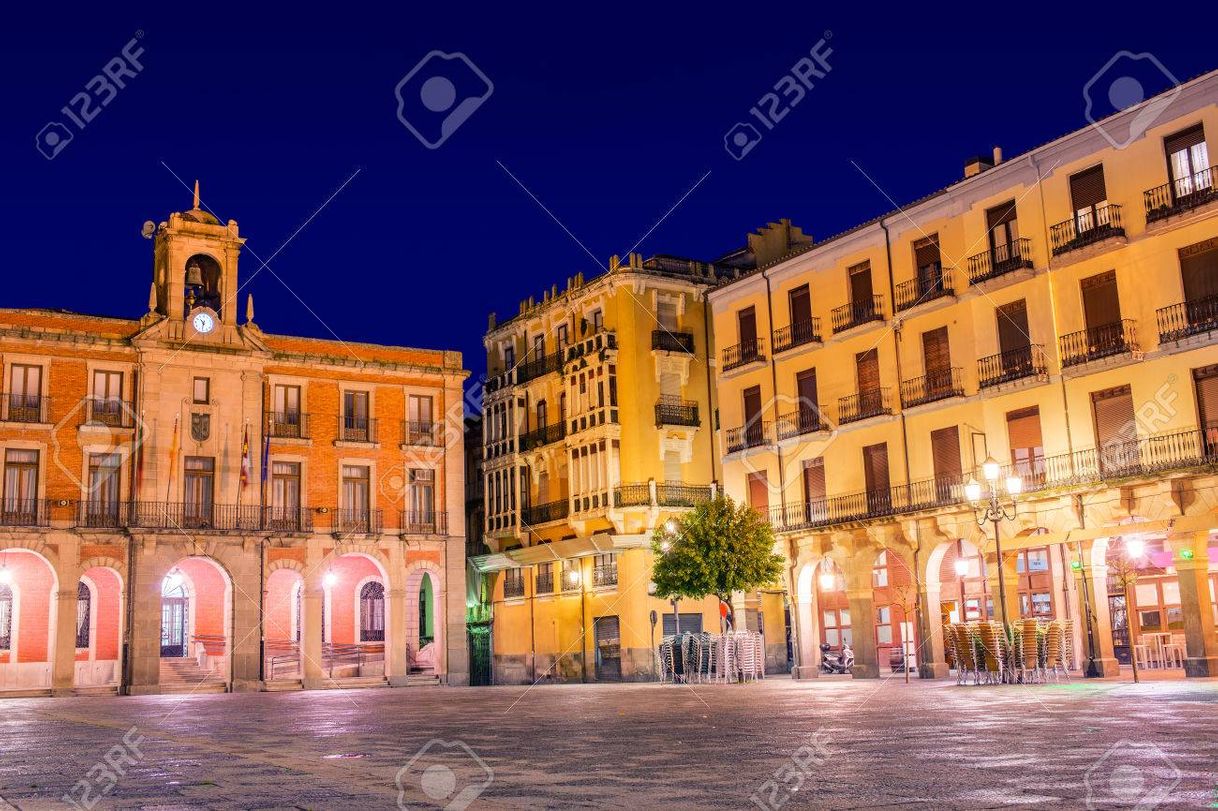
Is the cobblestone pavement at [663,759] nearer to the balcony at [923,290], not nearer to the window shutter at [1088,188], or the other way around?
the window shutter at [1088,188]

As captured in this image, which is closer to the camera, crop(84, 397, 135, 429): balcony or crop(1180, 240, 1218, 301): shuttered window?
crop(1180, 240, 1218, 301): shuttered window

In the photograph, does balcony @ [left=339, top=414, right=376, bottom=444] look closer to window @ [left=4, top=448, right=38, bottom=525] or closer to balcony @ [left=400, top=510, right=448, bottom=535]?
balcony @ [left=400, top=510, right=448, bottom=535]

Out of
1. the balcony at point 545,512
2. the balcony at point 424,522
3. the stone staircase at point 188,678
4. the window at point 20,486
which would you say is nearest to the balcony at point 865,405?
the balcony at point 545,512

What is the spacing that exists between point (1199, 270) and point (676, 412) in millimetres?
22322

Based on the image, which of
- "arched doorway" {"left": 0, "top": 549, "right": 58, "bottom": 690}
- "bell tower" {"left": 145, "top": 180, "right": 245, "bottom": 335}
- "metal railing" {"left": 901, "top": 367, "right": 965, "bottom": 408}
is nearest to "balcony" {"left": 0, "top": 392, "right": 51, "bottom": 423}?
"arched doorway" {"left": 0, "top": 549, "right": 58, "bottom": 690}

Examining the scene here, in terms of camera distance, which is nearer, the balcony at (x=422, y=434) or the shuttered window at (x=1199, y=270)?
the shuttered window at (x=1199, y=270)

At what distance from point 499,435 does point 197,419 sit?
45.2 feet

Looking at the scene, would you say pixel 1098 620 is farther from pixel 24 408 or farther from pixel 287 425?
pixel 24 408

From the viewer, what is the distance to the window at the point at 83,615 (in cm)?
4250

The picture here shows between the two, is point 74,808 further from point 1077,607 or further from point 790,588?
point 790,588

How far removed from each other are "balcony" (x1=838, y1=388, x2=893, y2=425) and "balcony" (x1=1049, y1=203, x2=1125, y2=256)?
6.94 meters

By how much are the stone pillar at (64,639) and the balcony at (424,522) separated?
12451mm

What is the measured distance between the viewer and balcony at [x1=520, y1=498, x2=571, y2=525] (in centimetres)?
4831

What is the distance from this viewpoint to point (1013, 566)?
30844mm
